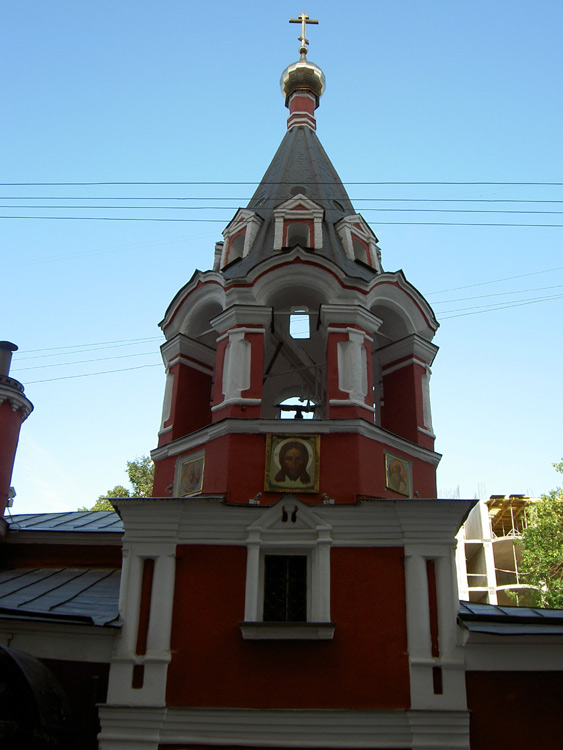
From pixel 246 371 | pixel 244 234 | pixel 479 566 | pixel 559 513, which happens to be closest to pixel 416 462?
A: pixel 246 371

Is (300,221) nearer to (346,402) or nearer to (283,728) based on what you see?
(346,402)

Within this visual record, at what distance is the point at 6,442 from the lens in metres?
12.1

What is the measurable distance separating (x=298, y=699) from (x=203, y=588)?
1551 mm

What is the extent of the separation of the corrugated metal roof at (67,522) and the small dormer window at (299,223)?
4976 mm

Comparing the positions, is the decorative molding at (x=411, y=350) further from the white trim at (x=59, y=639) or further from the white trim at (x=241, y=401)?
the white trim at (x=59, y=639)

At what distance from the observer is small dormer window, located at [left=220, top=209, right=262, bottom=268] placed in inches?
448

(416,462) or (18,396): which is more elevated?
(18,396)

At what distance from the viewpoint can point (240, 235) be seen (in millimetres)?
11727

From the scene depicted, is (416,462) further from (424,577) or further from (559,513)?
(559,513)

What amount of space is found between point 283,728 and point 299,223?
23.3 feet

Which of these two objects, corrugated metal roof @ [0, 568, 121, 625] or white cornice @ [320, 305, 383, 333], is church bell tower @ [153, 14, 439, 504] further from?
corrugated metal roof @ [0, 568, 121, 625]

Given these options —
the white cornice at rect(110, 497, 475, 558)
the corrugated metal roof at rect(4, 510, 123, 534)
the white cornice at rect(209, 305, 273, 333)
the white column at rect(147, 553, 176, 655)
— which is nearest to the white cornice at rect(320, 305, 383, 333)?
the white cornice at rect(209, 305, 273, 333)

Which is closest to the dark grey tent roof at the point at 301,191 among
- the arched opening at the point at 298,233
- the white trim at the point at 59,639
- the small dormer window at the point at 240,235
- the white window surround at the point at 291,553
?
the small dormer window at the point at 240,235

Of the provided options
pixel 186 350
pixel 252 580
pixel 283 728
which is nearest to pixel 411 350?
pixel 186 350
